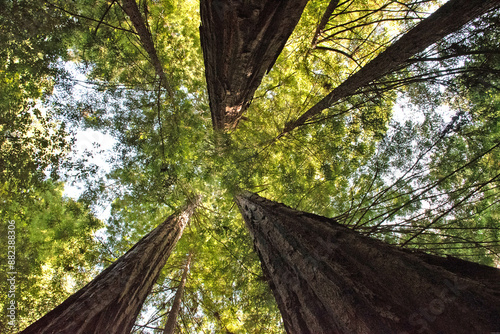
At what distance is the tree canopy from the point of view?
144 inches

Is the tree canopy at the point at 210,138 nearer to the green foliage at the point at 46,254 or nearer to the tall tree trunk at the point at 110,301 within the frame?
the green foliage at the point at 46,254

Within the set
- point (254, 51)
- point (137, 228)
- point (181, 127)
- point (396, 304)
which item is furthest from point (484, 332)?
point (137, 228)

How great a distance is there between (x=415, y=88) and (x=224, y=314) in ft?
22.2

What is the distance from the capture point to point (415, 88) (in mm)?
4465

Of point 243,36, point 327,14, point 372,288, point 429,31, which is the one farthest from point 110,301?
point 327,14

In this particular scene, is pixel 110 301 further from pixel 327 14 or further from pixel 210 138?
pixel 327 14

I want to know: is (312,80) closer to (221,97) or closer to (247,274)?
(221,97)

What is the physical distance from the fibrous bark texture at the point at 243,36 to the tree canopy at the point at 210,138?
0.44 feet

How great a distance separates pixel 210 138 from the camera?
4.86 metres

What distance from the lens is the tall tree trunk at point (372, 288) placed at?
82 cm

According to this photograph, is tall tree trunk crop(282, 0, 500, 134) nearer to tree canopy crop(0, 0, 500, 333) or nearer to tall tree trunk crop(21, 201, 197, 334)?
tree canopy crop(0, 0, 500, 333)

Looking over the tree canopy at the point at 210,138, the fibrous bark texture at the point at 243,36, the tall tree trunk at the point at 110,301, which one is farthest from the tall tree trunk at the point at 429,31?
the tall tree trunk at the point at 110,301

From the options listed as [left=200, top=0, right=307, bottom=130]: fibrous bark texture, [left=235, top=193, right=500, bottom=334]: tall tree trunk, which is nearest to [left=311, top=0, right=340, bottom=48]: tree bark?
[left=200, top=0, right=307, bottom=130]: fibrous bark texture

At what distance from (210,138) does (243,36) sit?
296 centimetres
